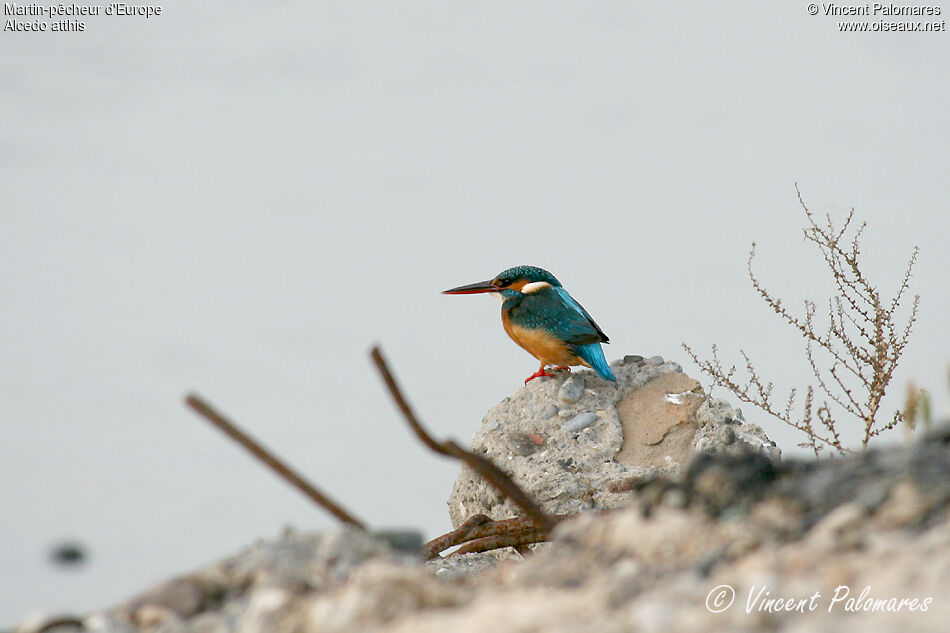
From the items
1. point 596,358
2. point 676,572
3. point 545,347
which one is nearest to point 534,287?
point 545,347

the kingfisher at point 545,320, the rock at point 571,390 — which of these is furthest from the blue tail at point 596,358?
the rock at point 571,390

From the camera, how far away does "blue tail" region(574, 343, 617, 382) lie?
5.45m

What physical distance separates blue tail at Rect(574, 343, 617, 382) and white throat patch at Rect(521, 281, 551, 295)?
0.59m

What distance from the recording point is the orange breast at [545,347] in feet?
18.3

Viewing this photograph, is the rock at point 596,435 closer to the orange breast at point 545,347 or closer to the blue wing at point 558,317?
the orange breast at point 545,347

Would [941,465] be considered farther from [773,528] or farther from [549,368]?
[549,368]

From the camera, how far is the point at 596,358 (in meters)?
5.50

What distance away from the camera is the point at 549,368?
5.76m

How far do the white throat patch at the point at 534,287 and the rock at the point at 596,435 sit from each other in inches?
22.7

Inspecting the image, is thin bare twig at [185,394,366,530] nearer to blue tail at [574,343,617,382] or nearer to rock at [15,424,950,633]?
rock at [15,424,950,633]

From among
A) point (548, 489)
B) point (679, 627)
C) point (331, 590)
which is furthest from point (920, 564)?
point (548, 489)

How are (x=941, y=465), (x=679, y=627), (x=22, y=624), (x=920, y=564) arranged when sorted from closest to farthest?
1. (x=679, y=627)
2. (x=920, y=564)
3. (x=941, y=465)
4. (x=22, y=624)

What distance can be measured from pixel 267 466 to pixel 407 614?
522mm

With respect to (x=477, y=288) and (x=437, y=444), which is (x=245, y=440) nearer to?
(x=437, y=444)
